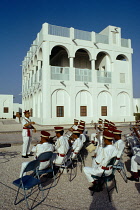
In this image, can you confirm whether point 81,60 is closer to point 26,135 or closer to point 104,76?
point 104,76

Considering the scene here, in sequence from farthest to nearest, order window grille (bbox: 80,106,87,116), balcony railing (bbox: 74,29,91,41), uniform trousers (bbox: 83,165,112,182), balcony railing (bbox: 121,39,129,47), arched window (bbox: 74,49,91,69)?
1. arched window (bbox: 74,49,91,69)
2. balcony railing (bbox: 121,39,129,47)
3. window grille (bbox: 80,106,87,116)
4. balcony railing (bbox: 74,29,91,41)
5. uniform trousers (bbox: 83,165,112,182)

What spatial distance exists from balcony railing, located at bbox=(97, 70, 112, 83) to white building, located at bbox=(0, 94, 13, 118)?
91.5 feet

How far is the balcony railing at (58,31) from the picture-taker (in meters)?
20.7

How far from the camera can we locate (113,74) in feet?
78.1

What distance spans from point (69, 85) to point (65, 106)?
2.63 meters

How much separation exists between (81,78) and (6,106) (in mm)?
27613

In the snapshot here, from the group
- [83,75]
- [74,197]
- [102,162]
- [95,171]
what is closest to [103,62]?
[83,75]

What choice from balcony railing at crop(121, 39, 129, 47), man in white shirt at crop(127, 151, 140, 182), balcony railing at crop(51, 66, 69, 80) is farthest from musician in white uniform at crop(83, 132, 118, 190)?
balcony railing at crop(121, 39, 129, 47)

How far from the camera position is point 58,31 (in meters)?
21.2

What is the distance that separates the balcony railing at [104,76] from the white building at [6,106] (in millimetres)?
27882

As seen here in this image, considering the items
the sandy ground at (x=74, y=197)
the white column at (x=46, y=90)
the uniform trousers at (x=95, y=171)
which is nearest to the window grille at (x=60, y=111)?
the white column at (x=46, y=90)

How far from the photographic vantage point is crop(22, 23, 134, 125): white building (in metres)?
20.7

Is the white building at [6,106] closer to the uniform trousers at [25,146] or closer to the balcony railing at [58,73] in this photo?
the balcony railing at [58,73]

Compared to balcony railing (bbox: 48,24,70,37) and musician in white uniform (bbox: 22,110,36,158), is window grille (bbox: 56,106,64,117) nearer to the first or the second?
balcony railing (bbox: 48,24,70,37)
